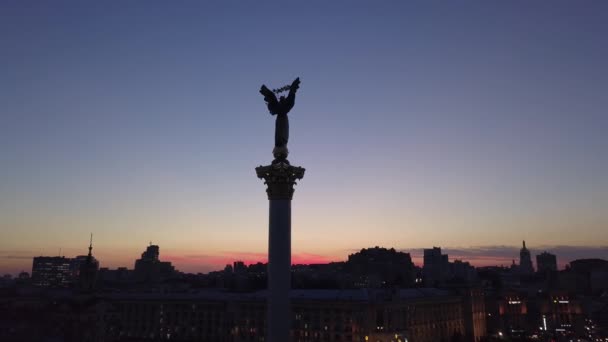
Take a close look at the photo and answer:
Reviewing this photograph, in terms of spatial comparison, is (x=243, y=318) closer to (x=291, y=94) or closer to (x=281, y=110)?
(x=281, y=110)

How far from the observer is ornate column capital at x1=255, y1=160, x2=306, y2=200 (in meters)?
18.5

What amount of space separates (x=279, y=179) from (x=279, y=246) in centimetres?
254

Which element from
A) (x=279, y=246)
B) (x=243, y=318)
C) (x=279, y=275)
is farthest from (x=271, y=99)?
(x=243, y=318)

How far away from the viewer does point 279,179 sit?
18562 mm

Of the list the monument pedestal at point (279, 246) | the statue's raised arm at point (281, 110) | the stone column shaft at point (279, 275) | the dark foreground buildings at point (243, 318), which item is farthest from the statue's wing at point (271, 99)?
the dark foreground buildings at point (243, 318)

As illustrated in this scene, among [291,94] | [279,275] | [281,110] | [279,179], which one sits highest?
[291,94]

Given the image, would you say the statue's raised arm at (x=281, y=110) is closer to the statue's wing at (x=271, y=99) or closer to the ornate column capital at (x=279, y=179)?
the statue's wing at (x=271, y=99)

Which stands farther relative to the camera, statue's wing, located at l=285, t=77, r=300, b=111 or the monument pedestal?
statue's wing, located at l=285, t=77, r=300, b=111

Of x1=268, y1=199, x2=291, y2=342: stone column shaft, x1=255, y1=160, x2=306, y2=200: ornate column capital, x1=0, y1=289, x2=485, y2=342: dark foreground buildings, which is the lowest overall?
x1=0, y1=289, x2=485, y2=342: dark foreground buildings

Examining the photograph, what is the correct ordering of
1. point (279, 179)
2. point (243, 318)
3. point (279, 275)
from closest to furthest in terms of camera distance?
1. point (279, 275)
2. point (279, 179)
3. point (243, 318)

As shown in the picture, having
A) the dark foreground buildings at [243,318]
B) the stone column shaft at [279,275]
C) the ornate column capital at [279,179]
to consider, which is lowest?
the dark foreground buildings at [243,318]

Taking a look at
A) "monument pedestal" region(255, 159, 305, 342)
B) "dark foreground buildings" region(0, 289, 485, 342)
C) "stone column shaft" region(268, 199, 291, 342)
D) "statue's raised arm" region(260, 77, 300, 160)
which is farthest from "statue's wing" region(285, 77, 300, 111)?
"dark foreground buildings" region(0, 289, 485, 342)

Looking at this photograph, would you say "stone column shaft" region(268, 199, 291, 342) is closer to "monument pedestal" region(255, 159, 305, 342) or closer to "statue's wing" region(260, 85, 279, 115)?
"monument pedestal" region(255, 159, 305, 342)

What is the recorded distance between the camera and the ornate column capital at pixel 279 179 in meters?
18.5
